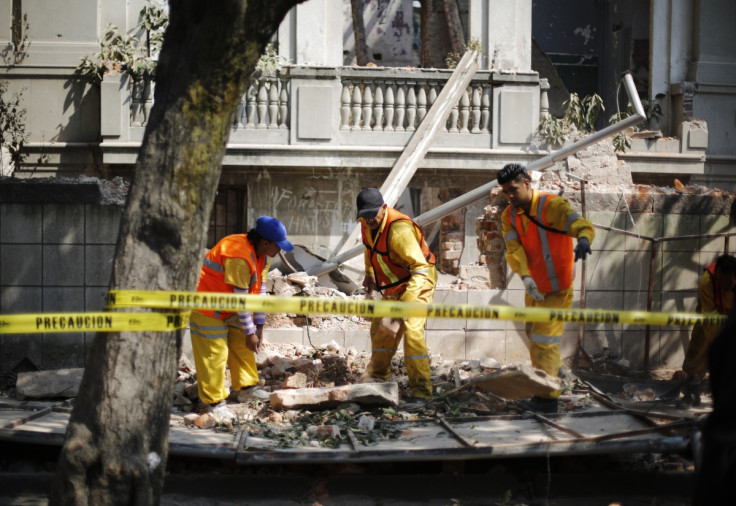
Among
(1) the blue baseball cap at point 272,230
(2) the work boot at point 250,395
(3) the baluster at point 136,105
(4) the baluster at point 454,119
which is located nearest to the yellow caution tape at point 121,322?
(1) the blue baseball cap at point 272,230

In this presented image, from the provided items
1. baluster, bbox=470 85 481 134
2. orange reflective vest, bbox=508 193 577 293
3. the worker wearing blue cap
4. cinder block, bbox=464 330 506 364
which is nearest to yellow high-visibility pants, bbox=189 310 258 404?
the worker wearing blue cap

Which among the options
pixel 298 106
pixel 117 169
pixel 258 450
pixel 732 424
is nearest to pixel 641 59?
pixel 298 106

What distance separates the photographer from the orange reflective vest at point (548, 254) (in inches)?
235

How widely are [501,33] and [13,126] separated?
27.0 ft

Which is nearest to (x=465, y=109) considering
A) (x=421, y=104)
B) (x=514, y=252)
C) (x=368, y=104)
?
(x=421, y=104)

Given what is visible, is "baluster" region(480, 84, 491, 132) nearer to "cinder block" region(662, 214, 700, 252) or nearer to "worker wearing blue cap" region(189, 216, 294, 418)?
"cinder block" region(662, 214, 700, 252)

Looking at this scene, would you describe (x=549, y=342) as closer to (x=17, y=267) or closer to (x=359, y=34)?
(x=17, y=267)

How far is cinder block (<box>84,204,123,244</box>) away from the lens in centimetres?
708

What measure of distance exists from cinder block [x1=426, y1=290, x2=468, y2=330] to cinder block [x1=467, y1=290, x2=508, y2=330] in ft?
0.21

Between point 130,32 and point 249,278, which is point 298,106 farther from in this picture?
point 249,278

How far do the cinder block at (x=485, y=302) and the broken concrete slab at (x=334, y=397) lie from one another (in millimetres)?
2195

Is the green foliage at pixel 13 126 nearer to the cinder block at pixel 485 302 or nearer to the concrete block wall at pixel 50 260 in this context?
the concrete block wall at pixel 50 260

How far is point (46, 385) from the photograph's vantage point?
6.38 metres

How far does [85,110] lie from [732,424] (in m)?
12.2
